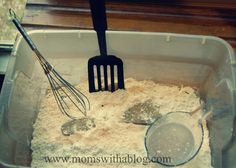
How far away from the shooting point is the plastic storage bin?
75 cm

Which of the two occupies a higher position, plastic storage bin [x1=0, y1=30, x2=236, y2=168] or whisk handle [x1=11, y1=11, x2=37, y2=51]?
whisk handle [x1=11, y1=11, x2=37, y2=51]

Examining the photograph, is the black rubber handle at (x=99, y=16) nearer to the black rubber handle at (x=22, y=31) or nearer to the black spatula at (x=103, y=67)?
the black spatula at (x=103, y=67)

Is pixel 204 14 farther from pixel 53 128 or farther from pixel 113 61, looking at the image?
pixel 53 128

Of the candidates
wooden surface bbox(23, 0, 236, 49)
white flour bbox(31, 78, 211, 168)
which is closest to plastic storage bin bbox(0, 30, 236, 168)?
white flour bbox(31, 78, 211, 168)

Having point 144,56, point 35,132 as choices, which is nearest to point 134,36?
point 144,56

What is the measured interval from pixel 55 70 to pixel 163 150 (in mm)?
285

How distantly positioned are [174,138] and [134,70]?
0.58 feet

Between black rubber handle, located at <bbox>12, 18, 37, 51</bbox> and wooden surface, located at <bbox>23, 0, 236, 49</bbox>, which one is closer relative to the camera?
black rubber handle, located at <bbox>12, 18, 37, 51</bbox>

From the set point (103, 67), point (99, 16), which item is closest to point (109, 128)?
point (103, 67)

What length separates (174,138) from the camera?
30.9 inches

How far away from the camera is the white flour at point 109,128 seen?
0.78 m

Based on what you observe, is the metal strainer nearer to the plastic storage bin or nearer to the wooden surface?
the plastic storage bin

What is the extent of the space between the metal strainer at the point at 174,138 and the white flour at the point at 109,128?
0.7 inches

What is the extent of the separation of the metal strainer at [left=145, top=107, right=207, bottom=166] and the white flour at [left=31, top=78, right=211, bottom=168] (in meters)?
0.02
